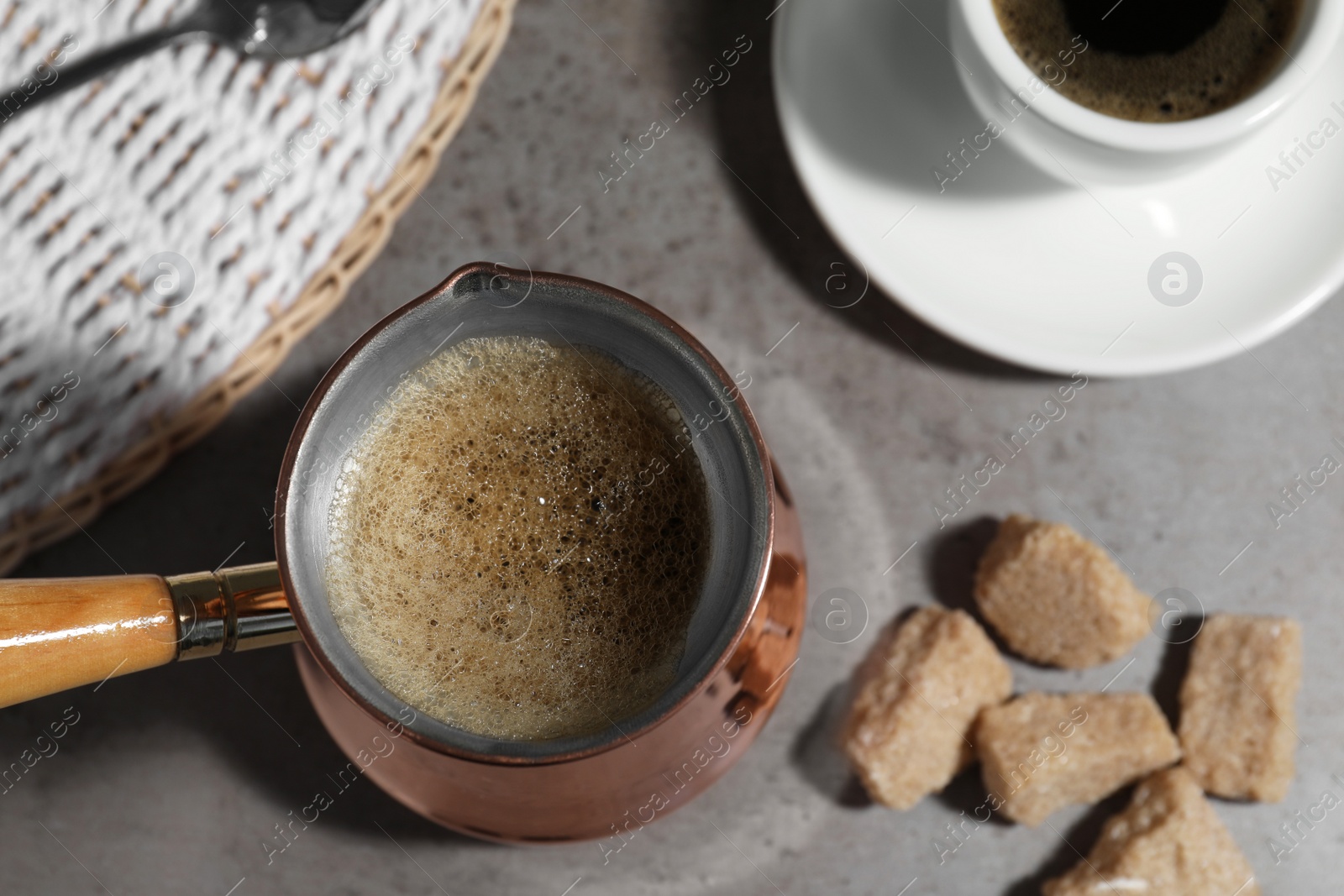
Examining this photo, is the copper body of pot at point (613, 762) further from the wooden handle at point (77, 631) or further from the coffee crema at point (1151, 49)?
the coffee crema at point (1151, 49)

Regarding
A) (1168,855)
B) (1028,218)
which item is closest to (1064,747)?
(1168,855)

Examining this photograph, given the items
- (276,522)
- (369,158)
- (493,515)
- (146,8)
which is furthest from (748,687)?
(146,8)

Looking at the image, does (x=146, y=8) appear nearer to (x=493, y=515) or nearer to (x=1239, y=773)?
(x=493, y=515)

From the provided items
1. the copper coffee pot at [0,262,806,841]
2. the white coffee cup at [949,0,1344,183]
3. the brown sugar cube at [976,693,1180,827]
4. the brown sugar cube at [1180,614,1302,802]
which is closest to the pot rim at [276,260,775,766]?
the copper coffee pot at [0,262,806,841]

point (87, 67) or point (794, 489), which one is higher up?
point (87, 67)

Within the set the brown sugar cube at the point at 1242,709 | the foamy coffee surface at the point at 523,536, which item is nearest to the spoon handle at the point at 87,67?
the foamy coffee surface at the point at 523,536

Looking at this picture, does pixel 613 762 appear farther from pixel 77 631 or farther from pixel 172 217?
pixel 172 217
